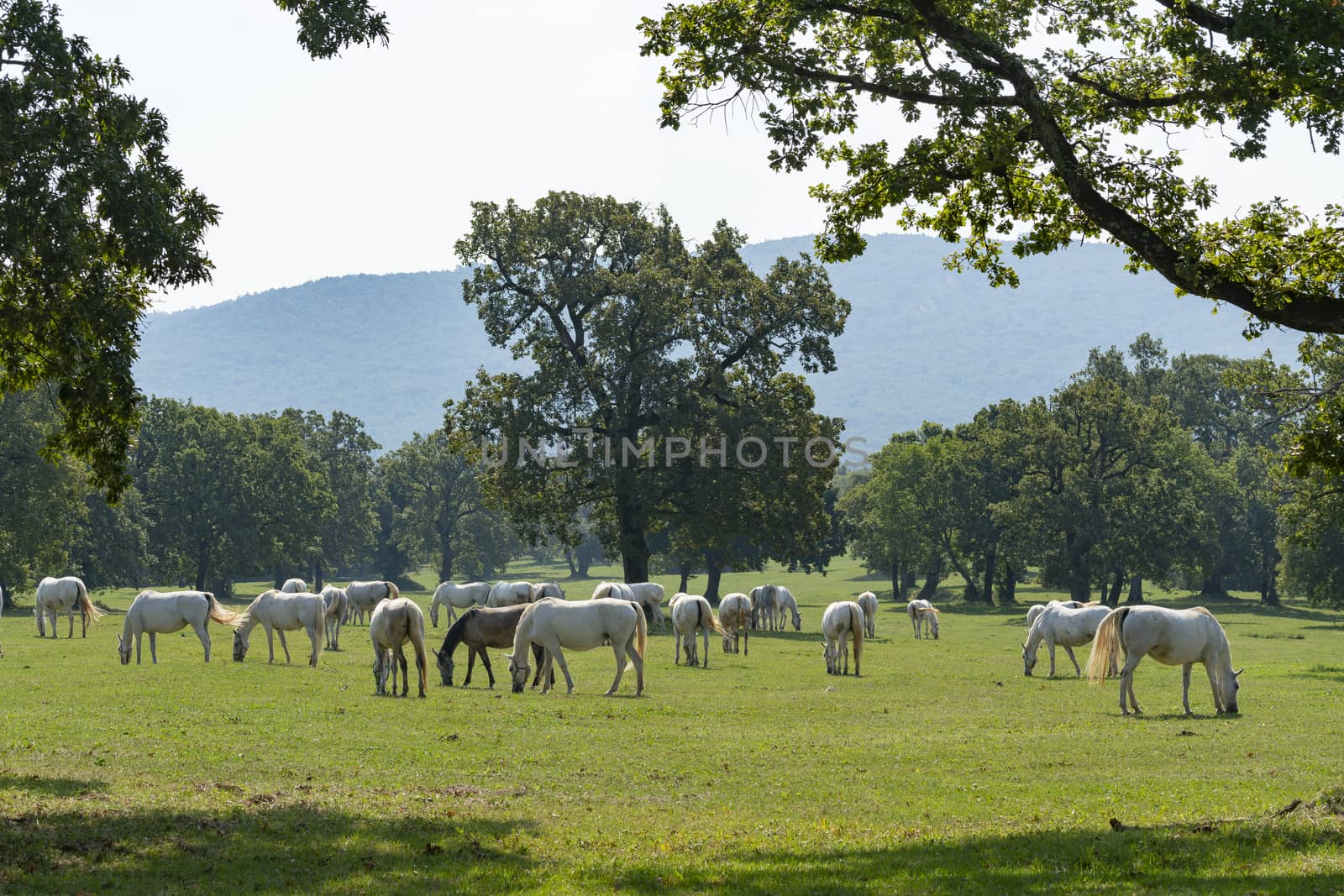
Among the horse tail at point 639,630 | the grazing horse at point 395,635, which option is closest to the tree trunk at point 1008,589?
the horse tail at point 639,630

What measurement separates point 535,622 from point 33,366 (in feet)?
39.0

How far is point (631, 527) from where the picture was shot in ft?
176

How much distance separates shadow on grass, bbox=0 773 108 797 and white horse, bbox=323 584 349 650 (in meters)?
22.4

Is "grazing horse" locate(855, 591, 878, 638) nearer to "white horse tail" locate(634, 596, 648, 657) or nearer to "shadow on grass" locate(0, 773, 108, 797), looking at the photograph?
"white horse tail" locate(634, 596, 648, 657)

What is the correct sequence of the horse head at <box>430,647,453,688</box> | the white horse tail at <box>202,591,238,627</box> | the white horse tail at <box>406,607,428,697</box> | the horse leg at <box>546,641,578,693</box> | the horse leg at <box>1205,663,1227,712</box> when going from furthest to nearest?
the white horse tail at <box>202,591,238,627</box>, the horse head at <box>430,647,453,688</box>, the horse leg at <box>546,641,578,693</box>, the white horse tail at <box>406,607,428,697</box>, the horse leg at <box>1205,663,1227,712</box>

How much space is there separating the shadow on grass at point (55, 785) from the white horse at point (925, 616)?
4298 centimetres

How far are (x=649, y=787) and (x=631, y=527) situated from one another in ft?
128

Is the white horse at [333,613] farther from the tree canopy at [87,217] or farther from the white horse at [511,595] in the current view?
the tree canopy at [87,217]

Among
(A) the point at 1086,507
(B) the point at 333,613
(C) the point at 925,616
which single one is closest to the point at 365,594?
(B) the point at 333,613

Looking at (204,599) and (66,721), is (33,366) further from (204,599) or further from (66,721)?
(204,599)

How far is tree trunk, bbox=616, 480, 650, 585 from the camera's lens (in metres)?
53.0

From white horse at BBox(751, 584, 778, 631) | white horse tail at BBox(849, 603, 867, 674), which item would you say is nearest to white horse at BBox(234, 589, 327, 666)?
white horse tail at BBox(849, 603, 867, 674)

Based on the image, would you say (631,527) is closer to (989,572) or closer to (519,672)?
(519,672)

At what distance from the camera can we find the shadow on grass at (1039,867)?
9.35 meters
